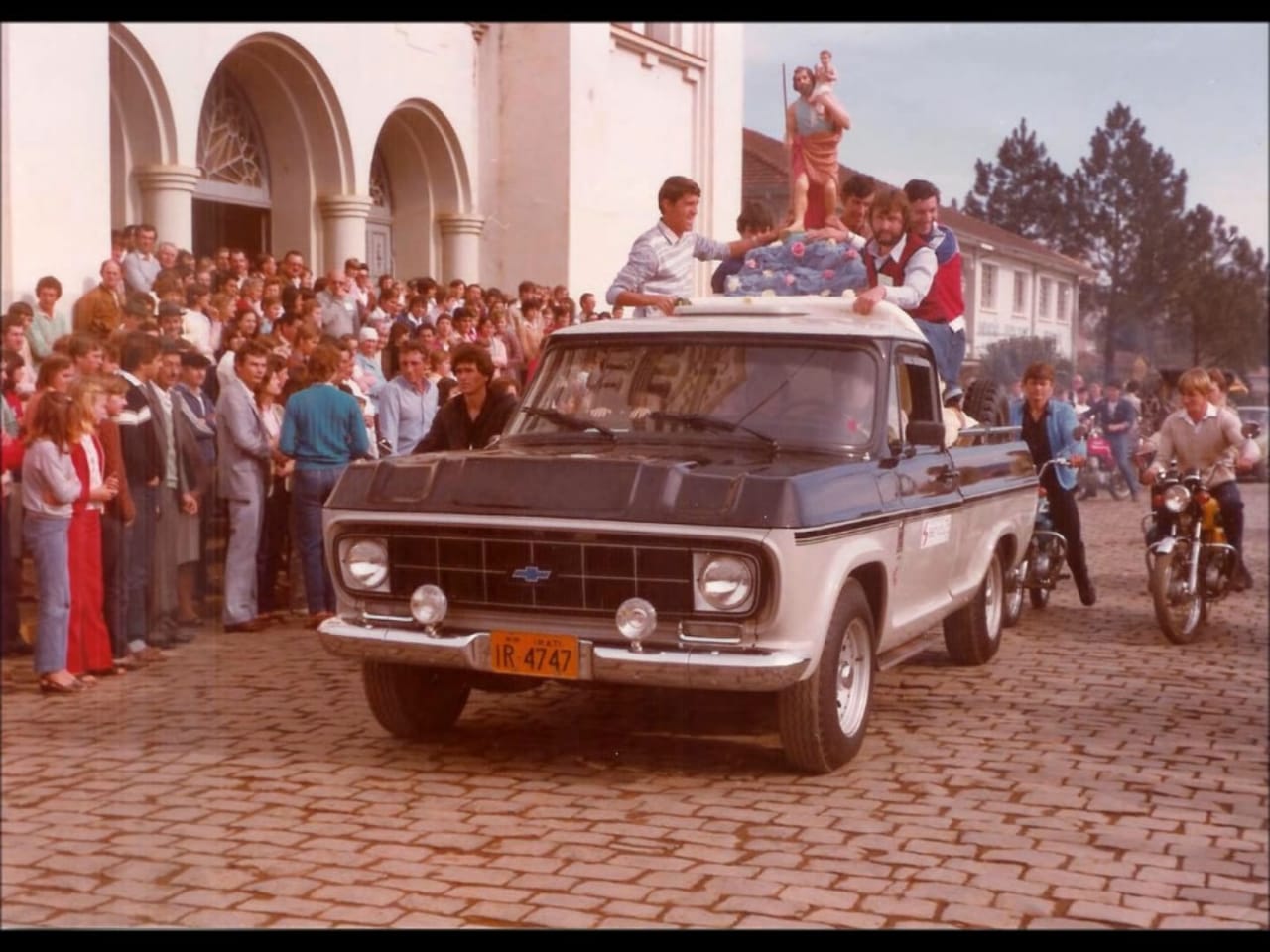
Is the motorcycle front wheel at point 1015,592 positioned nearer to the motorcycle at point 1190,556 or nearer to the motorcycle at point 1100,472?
the motorcycle at point 1100,472

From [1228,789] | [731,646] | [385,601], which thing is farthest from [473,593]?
[1228,789]

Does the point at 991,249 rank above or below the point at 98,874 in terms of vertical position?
above

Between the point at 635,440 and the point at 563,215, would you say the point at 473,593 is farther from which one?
the point at 563,215

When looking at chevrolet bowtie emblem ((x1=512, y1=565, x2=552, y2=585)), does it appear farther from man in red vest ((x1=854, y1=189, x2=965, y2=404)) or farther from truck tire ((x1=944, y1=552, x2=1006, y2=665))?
man in red vest ((x1=854, y1=189, x2=965, y2=404))

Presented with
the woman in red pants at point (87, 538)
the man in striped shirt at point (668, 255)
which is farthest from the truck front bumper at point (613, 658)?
the man in striped shirt at point (668, 255)

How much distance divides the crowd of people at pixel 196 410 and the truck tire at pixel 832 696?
2298mm

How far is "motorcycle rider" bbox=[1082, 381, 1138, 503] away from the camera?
216 cm

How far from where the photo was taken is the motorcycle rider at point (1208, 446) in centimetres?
242

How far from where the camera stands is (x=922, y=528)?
4586mm

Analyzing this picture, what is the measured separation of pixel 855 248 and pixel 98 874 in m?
1.52

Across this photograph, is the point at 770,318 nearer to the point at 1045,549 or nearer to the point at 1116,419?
the point at 1116,419

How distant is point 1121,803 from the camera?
178 inches

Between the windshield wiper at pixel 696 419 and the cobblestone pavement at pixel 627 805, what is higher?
the windshield wiper at pixel 696 419

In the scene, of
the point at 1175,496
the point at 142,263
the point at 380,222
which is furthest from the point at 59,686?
the point at 1175,496
